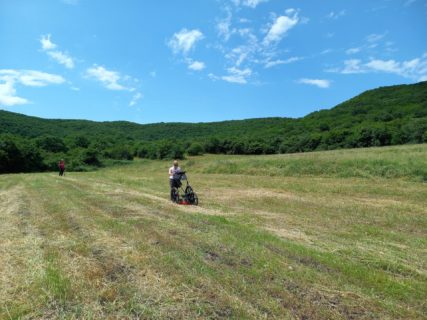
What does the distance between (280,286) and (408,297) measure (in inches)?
75.6

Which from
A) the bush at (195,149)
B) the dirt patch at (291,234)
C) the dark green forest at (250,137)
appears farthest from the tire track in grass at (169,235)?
the bush at (195,149)

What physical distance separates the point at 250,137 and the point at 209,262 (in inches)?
3693

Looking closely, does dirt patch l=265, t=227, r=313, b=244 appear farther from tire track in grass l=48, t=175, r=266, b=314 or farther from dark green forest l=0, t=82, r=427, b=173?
dark green forest l=0, t=82, r=427, b=173

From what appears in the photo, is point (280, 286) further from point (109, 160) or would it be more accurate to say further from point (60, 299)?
point (109, 160)

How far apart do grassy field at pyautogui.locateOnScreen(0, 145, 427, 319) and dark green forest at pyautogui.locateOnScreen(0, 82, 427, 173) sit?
63.9m

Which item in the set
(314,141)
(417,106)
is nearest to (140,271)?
(314,141)

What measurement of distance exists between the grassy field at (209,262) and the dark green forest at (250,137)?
6389 centimetres

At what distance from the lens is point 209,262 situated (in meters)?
7.05

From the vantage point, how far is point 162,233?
9375 mm

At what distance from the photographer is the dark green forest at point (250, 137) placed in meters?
76.8

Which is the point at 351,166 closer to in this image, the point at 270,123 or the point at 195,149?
the point at 195,149

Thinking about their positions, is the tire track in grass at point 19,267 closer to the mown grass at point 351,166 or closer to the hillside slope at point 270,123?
the mown grass at point 351,166

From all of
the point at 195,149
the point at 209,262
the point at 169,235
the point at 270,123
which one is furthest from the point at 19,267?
the point at 270,123

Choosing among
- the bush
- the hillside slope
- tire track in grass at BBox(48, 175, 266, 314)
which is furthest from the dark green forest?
tire track in grass at BBox(48, 175, 266, 314)
